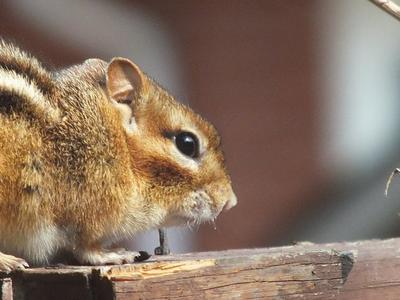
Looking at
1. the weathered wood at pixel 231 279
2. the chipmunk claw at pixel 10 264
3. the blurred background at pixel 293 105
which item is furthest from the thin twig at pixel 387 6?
the blurred background at pixel 293 105

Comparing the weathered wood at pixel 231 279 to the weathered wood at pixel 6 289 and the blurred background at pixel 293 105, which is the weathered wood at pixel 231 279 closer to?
the weathered wood at pixel 6 289

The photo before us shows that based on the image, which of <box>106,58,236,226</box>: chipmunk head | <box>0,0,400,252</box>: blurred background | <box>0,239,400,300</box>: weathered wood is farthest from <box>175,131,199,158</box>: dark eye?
<box>0,0,400,252</box>: blurred background

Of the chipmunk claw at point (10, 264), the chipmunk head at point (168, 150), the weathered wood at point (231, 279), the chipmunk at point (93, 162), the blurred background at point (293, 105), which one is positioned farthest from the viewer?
the blurred background at point (293, 105)

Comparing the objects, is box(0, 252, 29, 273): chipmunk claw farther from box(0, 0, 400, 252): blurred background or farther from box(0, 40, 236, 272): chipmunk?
box(0, 0, 400, 252): blurred background

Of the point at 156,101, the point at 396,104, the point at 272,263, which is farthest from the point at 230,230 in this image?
the point at 272,263

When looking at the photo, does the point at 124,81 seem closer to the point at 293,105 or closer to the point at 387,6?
the point at 387,6

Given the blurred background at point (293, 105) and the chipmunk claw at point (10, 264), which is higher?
the blurred background at point (293, 105)
